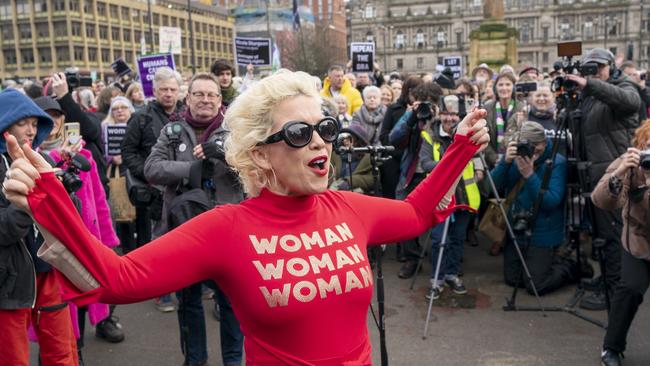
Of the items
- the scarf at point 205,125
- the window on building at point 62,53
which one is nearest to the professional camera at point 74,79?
the scarf at point 205,125

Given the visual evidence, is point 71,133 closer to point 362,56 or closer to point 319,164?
point 319,164

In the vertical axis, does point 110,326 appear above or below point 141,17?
below

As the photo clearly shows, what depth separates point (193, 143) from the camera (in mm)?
4672

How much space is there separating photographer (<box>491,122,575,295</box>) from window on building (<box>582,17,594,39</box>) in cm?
9475

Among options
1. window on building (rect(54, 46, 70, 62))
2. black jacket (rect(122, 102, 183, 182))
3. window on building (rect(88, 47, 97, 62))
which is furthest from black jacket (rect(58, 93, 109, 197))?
window on building (rect(88, 47, 97, 62))

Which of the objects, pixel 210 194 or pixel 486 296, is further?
pixel 486 296

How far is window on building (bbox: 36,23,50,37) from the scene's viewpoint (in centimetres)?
7319

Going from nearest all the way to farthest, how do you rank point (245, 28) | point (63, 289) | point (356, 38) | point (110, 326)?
1. point (63, 289)
2. point (110, 326)
3. point (356, 38)
4. point (245, 28)

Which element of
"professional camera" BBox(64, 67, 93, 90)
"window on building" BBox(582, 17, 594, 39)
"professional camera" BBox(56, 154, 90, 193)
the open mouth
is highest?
"window on building" BBox(582, 17, 594, 39)

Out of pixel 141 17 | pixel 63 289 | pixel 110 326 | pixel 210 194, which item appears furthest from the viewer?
pixel 141 17

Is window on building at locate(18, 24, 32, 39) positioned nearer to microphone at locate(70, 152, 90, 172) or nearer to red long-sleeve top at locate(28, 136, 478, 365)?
microphone at locate(70, 152, 90, 172)

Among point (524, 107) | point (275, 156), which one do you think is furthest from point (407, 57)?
point (275, 156)

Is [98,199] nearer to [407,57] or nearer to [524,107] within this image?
[524,107]

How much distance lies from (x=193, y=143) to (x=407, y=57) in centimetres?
9536
